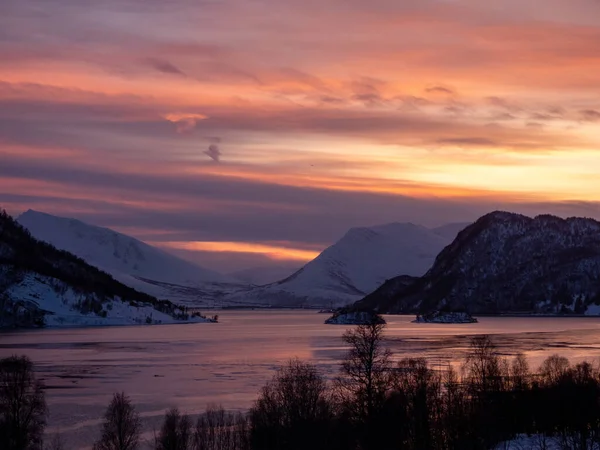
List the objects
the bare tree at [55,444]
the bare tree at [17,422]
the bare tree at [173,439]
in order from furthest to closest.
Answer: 1. the bare tree at [55,444]
2. the bare tree at [173,439]
3. the bare tree at [17,422]

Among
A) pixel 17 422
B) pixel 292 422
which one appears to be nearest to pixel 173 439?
pixel 292 422

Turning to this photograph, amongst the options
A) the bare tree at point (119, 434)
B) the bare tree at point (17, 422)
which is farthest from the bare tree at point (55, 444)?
the bare tree at point (119, 434)

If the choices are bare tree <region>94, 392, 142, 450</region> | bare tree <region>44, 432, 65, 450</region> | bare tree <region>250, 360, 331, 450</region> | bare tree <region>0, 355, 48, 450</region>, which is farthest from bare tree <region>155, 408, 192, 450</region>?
bare tree <region>0, 355, 48, 450</region>

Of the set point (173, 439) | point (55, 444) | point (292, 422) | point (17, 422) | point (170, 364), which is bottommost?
point (55, 444)

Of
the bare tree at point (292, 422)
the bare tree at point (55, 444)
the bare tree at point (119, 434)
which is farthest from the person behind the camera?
the bare tree at point (55, 444)

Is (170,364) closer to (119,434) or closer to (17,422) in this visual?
(17,422)

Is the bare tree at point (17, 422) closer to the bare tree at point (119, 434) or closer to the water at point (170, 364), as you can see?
the bare tree at point (119, 434)

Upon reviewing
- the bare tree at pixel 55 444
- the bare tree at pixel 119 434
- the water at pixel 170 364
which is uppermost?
the bare tree at pixel 119 434

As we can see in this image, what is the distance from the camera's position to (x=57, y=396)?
64.1 meters

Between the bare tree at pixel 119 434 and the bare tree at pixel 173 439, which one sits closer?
the bare tree at pixel 173 439

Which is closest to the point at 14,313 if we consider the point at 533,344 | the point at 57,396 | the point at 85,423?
the point at 533,344

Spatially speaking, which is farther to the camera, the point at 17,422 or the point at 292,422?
the point at 292,422

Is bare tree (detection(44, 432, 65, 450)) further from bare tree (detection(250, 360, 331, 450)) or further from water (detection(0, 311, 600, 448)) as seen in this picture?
bare tree (detection(250, 360, 331, 450))

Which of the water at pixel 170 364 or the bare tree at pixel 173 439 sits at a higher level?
the bare tree at pixel 173 439
